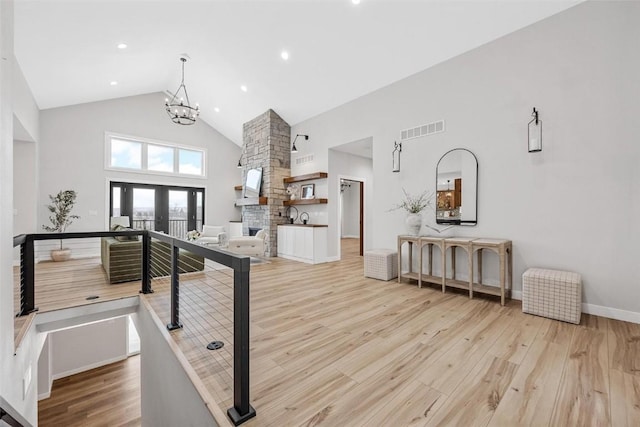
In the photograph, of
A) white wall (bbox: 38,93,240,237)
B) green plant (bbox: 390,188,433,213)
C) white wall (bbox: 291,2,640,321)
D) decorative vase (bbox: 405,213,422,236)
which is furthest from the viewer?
white wall (bbox: 38,93,240,237)

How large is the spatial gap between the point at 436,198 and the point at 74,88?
25.6ft

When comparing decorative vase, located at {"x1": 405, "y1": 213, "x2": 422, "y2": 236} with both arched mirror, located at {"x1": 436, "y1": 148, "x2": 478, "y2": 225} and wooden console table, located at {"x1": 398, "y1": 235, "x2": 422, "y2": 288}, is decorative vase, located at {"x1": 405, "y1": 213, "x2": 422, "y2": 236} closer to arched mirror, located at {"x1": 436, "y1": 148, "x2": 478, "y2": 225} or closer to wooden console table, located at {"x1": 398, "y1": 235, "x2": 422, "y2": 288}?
wooden console table, located at {"x1": 398, "y1": 235, "x2": 422, "y2": 288}

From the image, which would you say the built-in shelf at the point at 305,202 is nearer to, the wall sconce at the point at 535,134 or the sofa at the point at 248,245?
the sofa at the point at 248,245

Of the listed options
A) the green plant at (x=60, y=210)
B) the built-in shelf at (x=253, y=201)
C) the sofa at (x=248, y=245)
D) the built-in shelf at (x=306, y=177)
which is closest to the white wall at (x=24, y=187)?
the green plant at (x=60, y=210)

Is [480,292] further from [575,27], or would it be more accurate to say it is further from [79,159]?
[79,159]

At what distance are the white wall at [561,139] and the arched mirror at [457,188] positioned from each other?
0.34 feet

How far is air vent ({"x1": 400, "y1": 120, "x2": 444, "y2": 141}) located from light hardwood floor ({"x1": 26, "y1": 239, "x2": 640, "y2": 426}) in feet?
8.45

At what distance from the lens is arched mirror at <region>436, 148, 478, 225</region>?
3848mm

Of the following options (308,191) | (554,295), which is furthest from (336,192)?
(554,295)

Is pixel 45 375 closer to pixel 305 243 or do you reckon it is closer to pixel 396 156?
pixel 305 243

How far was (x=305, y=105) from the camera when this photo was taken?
626 centimetres

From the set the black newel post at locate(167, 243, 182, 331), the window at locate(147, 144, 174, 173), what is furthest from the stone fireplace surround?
the black newel post at locate(167, 243, 182, 331)

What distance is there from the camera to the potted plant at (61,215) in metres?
6.10

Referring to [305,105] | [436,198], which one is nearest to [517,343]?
[436,198]
